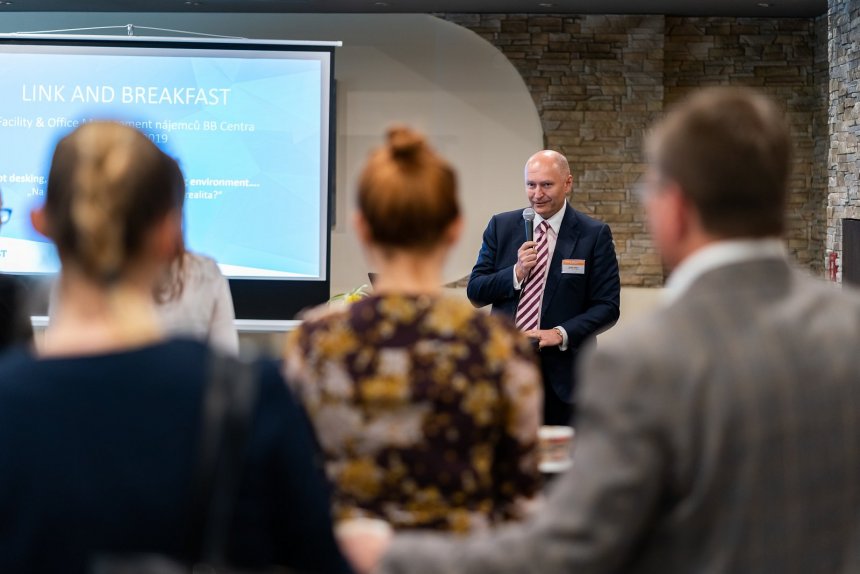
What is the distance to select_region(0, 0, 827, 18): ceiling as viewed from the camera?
7910 mm

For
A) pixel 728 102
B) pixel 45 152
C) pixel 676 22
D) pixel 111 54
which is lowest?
pixel 728 102

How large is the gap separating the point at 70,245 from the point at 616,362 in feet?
2.18

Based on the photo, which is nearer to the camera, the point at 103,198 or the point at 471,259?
the point at 103,198

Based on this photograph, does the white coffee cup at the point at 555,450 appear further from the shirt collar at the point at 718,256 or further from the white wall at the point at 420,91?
the white wall at the point at 420,91

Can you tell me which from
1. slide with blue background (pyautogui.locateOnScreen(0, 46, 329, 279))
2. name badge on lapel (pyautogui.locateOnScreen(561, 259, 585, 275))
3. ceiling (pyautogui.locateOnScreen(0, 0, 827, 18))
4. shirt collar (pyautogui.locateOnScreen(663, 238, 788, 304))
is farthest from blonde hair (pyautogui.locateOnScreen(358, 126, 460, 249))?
ceiling (pyautogui.locateOnScreen(0, 0, 827, 18))

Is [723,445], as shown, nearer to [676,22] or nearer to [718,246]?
[718,246]

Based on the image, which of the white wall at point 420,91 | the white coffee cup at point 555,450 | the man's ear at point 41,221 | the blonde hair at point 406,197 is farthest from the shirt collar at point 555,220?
the white wall at point 420,91

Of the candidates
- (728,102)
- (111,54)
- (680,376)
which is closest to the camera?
(680,376)

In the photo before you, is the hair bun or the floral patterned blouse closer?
the floral patterned blouse

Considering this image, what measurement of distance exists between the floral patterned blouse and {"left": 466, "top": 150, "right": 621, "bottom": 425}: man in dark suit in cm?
272

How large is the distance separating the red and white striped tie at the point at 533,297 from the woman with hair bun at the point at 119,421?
10.2 ft

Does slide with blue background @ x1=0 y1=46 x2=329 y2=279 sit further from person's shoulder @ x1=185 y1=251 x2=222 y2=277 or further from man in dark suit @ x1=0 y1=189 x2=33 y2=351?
man in dark suit @ x1=0 y1=189 x2=33 y2=351

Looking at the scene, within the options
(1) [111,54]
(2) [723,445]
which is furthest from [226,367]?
(1) [111,54]

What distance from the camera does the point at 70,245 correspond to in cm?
127
